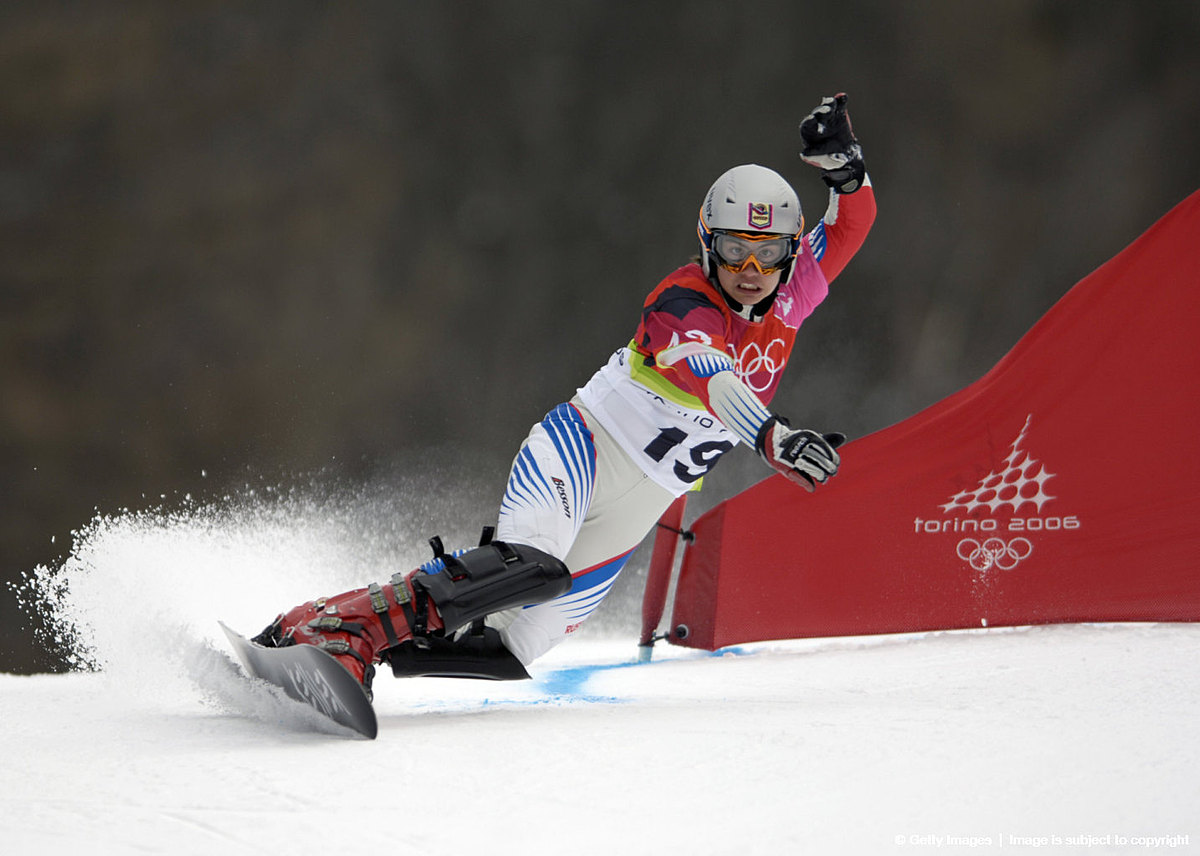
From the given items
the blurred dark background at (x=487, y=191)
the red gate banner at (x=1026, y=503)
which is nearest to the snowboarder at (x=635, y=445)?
the red gate banner at (x=1026, y=503)

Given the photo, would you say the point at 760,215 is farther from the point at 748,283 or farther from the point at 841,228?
the point at 841,228

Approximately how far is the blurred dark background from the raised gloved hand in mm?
2900

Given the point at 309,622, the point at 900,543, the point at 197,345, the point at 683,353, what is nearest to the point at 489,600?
the point at 309,622

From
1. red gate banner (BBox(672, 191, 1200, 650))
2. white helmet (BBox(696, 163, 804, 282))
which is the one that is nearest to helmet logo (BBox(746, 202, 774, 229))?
white helmet (BBox(696, 163, 804, 282))

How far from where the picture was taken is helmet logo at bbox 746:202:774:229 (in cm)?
241

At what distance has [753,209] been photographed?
2.41m

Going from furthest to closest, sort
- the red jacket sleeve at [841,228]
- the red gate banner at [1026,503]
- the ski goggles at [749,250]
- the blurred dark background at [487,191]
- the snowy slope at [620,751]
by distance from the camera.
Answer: the blurred dark background at [487,191], the red gate banner at [1026,503], the red jacket sleeve at [841,228], the ski goggles at [749,250], the snowy slope at [620,751]

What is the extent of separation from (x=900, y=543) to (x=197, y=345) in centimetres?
290

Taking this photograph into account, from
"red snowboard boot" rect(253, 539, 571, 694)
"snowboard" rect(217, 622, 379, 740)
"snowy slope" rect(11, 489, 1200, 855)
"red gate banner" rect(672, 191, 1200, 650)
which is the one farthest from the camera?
A: "red gate banner" rect(672, 191, 1200, 650)

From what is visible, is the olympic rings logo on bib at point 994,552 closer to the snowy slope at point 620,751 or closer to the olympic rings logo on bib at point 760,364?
the snowy slope at point 620,751

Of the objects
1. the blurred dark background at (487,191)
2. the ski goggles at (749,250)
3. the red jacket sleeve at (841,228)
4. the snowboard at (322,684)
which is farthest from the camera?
Answer: the blurred dark background at (487,191)

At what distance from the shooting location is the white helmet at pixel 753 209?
7.91 feet

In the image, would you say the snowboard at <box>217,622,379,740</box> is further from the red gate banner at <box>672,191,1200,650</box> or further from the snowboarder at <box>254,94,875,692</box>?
the red gate banner at <box>672,191,1200,650</box>

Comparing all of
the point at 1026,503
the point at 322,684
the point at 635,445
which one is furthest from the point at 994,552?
the point at 322,684
